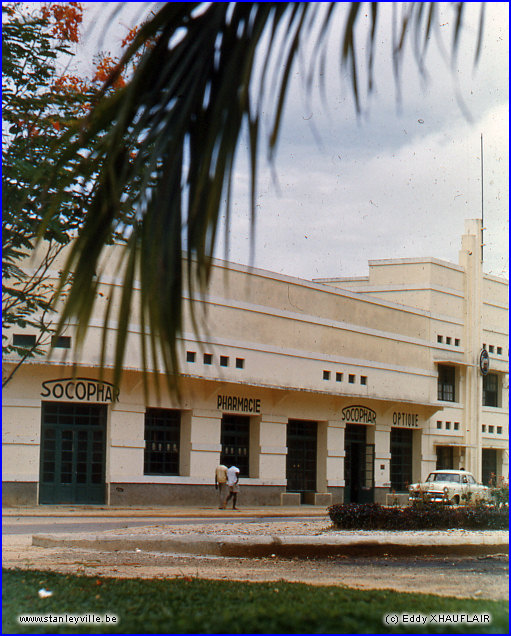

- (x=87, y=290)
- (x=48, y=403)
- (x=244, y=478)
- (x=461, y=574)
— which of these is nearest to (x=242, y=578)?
(x=461, y=574)

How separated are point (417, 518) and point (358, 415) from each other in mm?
21719

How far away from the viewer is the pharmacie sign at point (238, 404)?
3203cm

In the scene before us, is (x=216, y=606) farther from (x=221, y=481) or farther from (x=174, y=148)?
(x=221, y=481)

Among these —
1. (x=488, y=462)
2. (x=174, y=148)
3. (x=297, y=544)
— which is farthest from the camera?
(x=488, y=462)

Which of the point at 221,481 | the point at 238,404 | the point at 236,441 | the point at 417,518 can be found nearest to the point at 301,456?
the point at 236,441

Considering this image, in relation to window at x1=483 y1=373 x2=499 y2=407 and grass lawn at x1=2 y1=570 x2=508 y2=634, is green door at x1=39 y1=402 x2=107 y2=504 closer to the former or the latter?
grass lawn at x1=2 y1=570 x2=508 y2=634

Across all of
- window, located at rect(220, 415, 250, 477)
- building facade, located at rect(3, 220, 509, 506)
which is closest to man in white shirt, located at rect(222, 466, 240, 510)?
building facade, located at rect(3, 220, 509, 506)

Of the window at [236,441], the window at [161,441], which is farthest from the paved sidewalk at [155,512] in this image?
the window at [236,441]

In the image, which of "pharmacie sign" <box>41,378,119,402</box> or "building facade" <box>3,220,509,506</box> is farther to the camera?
"building facade" <box>3,220,509,506</box>

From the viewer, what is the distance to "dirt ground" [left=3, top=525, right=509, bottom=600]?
10.2m

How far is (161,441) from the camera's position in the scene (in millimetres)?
30516

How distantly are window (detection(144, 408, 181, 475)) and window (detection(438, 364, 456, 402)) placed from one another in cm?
1628

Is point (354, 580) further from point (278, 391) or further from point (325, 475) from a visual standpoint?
point (325, 475)

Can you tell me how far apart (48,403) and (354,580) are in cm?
1851
